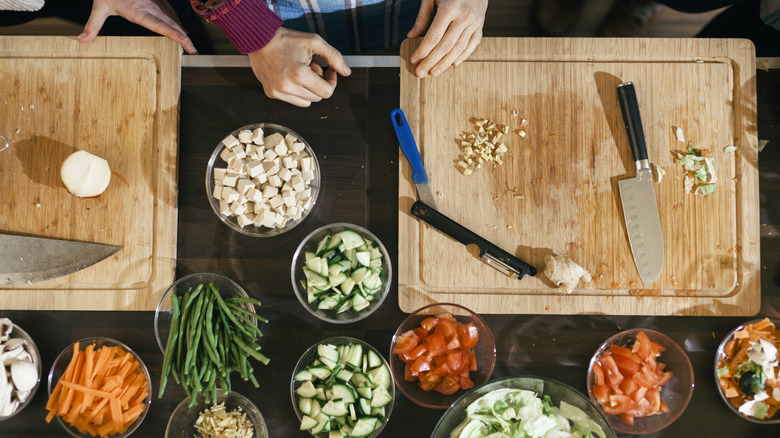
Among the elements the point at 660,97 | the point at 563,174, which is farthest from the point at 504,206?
the point at 660,97

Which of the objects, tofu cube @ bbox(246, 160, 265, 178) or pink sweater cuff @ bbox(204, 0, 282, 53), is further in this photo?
tofu cube @ bbox(246, 160, 265, 178)

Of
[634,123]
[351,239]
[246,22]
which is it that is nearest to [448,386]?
[351,239]

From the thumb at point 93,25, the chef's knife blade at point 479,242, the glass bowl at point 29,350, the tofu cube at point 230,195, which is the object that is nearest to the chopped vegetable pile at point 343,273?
the chef's knife blade at point 479,242

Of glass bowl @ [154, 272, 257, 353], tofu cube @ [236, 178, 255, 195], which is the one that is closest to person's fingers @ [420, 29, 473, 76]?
tofu cube @ [236, 178, 255, 195]

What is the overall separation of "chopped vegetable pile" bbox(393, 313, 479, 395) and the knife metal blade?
1.16 m

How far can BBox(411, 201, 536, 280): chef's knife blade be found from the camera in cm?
179

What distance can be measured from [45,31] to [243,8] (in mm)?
1509

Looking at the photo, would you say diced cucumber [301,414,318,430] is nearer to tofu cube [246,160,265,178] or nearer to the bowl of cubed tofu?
the bowl of cubed tofu

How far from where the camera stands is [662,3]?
2.21 metres

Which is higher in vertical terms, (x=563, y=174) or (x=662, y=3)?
(x=662, y=3)

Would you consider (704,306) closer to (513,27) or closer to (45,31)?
(513,27)

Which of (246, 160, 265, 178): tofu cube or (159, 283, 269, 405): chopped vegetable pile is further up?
(246, 160, 265, 178): tofu cube

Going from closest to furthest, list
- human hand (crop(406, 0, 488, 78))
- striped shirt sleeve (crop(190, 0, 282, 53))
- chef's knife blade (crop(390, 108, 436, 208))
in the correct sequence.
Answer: striped shirt sleeve (crop(190, 0, 282, 53))
human hand (crop(406, 0, 488, 78))
chef's knife blade (crop(390, 108, 436, 208))

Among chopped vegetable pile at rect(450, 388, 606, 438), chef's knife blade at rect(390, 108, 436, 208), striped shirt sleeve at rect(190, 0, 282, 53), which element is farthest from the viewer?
chef's knife blade at rect(390, 108, 436, 208)
